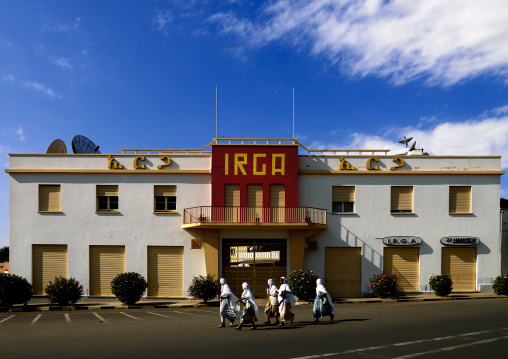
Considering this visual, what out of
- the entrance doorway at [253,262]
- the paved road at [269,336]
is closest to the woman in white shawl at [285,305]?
the paved road at [269,336]

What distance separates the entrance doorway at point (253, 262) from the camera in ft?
77.7

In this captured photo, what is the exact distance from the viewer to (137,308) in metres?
Result: 21.5

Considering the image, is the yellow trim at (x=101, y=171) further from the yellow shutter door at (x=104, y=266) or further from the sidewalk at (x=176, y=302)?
the sidewalk at (x=176, y=302)

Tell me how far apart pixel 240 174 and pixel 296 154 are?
3.36m

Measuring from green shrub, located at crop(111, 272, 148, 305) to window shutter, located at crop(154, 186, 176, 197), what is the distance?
466cm

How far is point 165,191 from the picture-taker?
24172mm

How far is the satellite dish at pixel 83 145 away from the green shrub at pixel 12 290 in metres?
8.17

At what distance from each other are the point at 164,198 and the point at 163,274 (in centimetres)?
425

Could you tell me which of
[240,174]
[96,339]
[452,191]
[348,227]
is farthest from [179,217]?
[452,191]

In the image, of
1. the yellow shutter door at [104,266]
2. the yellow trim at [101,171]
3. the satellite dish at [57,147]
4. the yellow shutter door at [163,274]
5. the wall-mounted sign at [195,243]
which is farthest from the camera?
the satellite dish at [57,147]

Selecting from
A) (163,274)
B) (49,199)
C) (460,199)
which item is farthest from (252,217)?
(460,199)

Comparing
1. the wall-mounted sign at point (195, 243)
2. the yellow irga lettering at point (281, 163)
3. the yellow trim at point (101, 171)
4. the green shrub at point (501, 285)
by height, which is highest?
the yellow irga lettering at point (281, 163)

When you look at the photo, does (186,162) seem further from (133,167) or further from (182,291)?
(182,291)

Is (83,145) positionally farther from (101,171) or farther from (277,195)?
(277,195)
